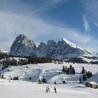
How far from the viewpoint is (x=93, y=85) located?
498 ft

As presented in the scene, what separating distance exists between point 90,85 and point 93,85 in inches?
105

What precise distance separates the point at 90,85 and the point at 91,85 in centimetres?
130

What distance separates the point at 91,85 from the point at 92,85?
3.51 feet

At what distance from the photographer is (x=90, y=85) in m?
154

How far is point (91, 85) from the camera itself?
6019 inches

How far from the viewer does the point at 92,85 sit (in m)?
152

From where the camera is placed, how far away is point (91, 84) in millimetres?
154000

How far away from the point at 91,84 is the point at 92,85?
2.15 meters

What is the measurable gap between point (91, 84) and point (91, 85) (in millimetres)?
1196

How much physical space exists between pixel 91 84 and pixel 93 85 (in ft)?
7.76
